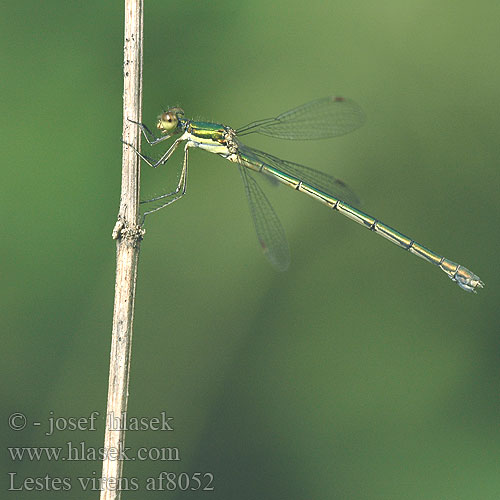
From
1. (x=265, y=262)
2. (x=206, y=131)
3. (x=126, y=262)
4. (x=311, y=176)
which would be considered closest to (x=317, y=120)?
(x=311, y=176)

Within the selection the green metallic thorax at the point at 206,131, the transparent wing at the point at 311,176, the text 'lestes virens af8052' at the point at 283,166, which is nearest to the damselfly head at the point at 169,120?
the text 'lestes virens af8052' at the point at 283,166

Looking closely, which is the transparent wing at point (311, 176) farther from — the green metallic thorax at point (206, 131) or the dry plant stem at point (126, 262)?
the dry plant stem at point (126, 262)

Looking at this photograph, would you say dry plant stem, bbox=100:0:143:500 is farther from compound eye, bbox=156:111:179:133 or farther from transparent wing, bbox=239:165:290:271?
transparent wing, bbox=239:165:290:271

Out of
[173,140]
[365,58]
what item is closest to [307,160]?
[365,58]

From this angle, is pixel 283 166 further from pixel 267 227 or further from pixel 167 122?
pixel 167 122

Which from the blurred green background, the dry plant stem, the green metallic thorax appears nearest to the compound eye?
the green metallic thorax

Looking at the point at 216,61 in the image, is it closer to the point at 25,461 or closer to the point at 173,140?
the point at 173,140

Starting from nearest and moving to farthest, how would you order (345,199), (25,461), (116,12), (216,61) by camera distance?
(25,461), (116,12), (216,61), (345,199)
